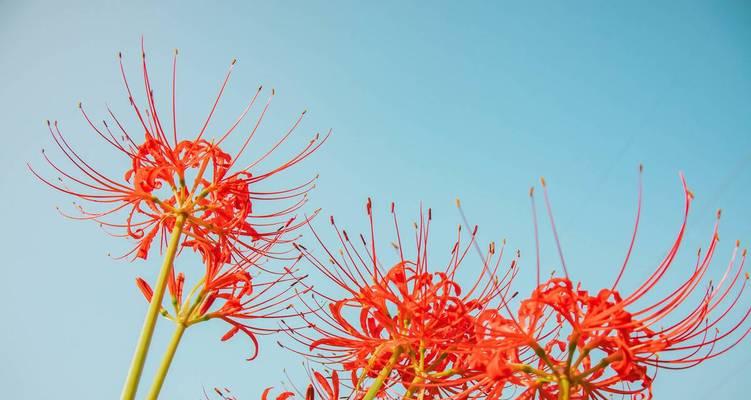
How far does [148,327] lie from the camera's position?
6.06ft

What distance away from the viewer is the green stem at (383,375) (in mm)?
1890

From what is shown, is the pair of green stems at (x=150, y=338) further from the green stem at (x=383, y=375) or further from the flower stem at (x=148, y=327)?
the green stem at (x=383, y=375)

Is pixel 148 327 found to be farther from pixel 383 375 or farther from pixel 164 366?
pixel 383 375

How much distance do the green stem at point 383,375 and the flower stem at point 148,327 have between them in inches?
26.0

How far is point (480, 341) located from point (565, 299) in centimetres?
27

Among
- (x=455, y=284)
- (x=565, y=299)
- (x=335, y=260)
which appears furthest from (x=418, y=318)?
(x=565, y=299)

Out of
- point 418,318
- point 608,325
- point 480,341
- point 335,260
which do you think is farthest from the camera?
point 335,260

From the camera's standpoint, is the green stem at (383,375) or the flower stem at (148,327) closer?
the flower stem at (148,327)

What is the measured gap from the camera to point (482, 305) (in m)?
2.18

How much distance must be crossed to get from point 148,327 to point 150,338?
4 centimetres

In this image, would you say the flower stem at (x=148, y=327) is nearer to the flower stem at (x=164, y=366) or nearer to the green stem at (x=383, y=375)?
Answer: the flower stem at (x=164, y=366)

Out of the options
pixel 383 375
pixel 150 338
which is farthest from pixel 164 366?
pixel 383 375

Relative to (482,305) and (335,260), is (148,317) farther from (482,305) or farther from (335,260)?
(482,305)

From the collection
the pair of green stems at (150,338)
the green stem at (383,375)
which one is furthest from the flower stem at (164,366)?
the green stem at (383,375)
